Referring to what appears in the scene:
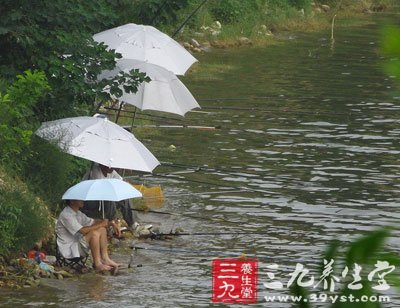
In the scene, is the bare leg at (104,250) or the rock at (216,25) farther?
the rock at (216,25)

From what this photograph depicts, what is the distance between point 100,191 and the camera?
9.96m

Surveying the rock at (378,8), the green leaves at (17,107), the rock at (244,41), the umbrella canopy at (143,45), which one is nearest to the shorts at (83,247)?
the green leaves at (17,107)

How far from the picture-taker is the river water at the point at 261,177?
388 inches

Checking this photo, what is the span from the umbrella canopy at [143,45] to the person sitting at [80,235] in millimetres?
3984

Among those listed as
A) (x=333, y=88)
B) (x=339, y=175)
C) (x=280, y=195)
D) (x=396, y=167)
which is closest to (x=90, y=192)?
(x=280, y=195)

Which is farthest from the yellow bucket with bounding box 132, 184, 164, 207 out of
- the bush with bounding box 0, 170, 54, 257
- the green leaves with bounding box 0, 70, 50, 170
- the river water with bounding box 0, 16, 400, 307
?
the green leaves with bounding box 0, 70, 50, 170

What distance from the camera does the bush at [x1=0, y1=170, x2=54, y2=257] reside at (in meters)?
9.46

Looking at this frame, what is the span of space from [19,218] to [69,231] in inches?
18.8

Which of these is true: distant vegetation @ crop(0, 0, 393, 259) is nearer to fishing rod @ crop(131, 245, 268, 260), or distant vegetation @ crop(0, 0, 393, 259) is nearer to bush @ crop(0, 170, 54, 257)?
bush @ crop(0, 170, 54, 257)

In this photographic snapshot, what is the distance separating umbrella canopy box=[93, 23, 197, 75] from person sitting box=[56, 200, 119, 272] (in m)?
3.98

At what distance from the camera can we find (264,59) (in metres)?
27.8

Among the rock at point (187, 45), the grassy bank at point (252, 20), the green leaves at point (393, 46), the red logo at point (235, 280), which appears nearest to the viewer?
the green leaves at point (393, 46)

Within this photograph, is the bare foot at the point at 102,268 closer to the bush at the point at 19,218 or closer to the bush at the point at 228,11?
the bush at the point at 19,218

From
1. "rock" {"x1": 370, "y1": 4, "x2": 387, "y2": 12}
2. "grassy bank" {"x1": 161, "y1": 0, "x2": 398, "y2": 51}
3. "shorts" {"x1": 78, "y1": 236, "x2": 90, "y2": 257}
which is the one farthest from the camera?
"rock" {"x1": 370, "y1": 4, "x2": 387, "y2": 12}
